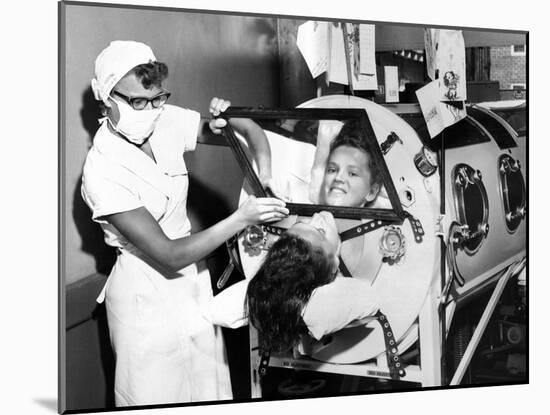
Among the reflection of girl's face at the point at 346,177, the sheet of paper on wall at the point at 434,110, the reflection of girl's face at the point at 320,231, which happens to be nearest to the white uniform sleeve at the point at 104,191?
the reflection of girl's face at the point at 320,231

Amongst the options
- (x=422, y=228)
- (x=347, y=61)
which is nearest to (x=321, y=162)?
(x=347, y=61)

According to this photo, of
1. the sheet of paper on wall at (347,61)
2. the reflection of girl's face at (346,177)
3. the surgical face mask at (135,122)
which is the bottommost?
the reflection of girl's face at (346,177)

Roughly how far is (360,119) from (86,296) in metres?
1.44

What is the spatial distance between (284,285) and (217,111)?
816 millimetres

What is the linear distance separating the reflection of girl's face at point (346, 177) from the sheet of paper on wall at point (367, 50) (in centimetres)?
39

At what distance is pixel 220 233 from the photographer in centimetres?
411

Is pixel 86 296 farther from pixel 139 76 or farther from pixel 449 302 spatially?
pixel 449 302

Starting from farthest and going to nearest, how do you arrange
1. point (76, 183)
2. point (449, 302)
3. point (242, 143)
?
point (449, 302) → point (242, 143) → point (76, 183)

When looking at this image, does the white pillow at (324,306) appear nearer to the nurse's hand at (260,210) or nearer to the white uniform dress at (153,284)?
the white uniform dress at (153,284)

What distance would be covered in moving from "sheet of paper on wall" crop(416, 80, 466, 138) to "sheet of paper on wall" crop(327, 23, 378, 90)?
0.27 meters

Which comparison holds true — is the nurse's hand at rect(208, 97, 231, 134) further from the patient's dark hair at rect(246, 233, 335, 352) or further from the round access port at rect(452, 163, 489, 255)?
the round access port at rect(452, 163, 489, 255)

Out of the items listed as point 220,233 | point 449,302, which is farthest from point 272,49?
point 449,302

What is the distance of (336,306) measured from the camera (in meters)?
4.23

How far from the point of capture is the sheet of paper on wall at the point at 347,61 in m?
4.32
